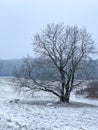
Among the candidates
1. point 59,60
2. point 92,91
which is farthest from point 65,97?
point 92,91

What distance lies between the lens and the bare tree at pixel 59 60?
35156 mm

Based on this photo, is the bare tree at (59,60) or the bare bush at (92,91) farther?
the bare bush at (92,91)

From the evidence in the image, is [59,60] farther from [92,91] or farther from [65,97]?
[92,91]

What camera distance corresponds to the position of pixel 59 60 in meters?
35.3

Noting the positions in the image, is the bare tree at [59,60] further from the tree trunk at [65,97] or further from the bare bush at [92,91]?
the bare bush at [92,91]

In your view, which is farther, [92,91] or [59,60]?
[92,91]

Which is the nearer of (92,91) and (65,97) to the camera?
(65,97)

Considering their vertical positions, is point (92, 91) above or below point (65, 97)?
above

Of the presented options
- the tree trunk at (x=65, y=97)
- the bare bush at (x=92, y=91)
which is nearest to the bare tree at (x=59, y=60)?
the tree trunk at (x=65, y=97)

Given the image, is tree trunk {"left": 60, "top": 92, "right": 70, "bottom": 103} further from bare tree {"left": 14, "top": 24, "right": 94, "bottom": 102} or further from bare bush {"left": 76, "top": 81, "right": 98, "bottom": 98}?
bare bush {"left": 76, "top": 81, "right": 98, "bottom": 98}

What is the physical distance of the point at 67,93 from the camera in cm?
3516

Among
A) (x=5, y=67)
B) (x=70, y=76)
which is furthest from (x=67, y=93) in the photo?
(x=5, y=67)

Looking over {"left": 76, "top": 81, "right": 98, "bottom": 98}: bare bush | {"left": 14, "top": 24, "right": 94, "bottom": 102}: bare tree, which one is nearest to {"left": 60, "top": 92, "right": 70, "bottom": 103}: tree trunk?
{"left": 14, "top": 24, "right": 94, "bottom": 102}: bare tree

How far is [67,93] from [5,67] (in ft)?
474
